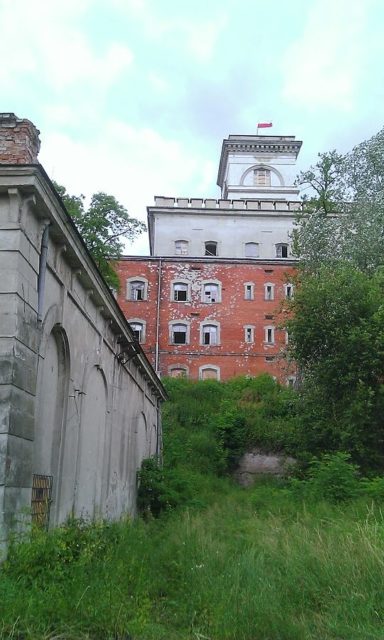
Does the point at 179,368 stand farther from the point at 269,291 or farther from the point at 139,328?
the point at 269,291

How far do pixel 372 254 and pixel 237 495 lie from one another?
469 inches

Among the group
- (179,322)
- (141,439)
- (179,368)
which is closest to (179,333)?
(179,322)

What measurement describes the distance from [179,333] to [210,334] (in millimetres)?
2153

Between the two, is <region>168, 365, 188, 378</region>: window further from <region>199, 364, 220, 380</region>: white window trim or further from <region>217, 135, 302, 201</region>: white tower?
<region>217, 135, 302, 201</region>: white tower

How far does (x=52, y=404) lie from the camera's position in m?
10.2

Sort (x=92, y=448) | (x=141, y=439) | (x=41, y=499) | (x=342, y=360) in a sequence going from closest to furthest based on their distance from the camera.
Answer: (x=41, y=499) < (x=92, y=448) < (x=141, y=439) < (x=342, y=360)

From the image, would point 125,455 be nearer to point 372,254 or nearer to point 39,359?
point 39,359

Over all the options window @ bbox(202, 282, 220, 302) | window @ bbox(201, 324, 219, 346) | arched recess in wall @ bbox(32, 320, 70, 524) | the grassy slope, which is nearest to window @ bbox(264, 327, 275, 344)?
window @ bbox(201, 324, 219, 346)

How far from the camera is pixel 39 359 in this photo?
9.20 m

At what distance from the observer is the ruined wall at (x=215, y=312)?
148ft

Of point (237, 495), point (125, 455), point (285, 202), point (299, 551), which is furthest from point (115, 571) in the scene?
point (285, 202)

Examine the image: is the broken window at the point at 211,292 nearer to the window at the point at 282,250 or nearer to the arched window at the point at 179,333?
the arched window at the point at 179,333

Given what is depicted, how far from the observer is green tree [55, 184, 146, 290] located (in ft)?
96.6

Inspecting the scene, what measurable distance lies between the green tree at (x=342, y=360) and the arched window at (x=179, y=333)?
20.3 metres
